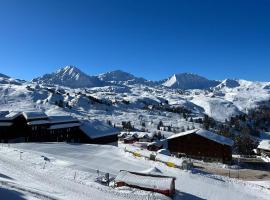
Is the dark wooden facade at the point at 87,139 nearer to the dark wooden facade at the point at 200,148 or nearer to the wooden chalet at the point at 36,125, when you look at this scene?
the wooden chalet at the point at 36,125

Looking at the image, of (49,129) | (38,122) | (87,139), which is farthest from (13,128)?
(87,139)

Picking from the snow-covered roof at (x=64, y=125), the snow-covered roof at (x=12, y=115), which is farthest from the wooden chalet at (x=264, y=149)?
the snow-covered roof at (x=12, y=115)

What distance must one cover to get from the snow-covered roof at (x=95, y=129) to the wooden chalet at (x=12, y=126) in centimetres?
1158

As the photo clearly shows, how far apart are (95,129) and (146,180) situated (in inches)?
1597

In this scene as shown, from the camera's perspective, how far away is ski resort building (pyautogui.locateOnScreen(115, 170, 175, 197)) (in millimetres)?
30502

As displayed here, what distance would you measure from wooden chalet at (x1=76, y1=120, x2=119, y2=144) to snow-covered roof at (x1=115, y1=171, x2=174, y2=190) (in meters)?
36.1

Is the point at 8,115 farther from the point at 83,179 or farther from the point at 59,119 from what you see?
the point at 83,179

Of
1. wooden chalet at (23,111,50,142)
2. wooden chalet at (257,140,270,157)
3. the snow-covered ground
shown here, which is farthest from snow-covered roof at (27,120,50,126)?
wooden chalet at (257,140,270,157)

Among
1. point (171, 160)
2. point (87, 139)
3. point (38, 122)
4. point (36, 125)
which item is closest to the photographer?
point (171, 160)

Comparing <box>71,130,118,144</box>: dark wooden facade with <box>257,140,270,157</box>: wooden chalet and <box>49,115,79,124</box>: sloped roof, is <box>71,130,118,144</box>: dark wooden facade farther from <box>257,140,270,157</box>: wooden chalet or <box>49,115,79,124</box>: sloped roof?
<box>257,140,270,157</box>: wooden chalet

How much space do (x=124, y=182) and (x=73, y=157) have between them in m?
15.7

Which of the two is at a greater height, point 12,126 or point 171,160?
point 12,126

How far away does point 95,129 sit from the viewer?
71250 mm

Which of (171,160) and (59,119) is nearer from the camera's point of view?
(171,160)
